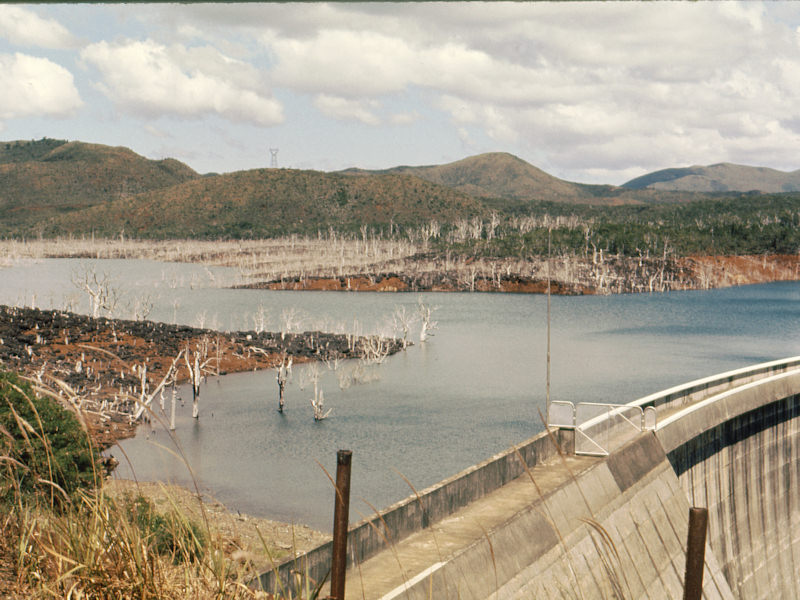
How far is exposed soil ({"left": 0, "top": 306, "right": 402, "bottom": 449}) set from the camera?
169ft

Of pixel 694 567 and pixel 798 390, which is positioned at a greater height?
pixel 694 567

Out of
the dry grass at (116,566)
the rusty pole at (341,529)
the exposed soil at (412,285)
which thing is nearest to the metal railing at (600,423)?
the dry grass at (116,566)

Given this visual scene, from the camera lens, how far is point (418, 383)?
5453 centimetres

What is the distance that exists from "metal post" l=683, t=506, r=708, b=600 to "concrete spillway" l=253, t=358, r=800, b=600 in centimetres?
547

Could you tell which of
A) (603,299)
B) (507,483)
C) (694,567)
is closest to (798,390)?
(507,483)

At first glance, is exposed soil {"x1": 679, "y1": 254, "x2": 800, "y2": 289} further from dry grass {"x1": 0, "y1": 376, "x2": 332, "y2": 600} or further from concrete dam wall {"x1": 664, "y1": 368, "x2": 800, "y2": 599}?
dry grass {"x1": 0, "y1": 376, "x2": 332, "y2": 600}

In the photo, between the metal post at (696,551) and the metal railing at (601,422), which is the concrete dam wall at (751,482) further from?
the metal post at (696,551)

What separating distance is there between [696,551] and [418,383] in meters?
51.8

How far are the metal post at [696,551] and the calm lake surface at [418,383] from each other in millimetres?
2178

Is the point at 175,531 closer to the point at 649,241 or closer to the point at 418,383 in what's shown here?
the point at 418,383

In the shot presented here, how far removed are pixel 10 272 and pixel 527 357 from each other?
383 feet

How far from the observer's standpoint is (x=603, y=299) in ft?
382

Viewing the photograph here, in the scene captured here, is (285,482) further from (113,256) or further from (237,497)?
(113,256)

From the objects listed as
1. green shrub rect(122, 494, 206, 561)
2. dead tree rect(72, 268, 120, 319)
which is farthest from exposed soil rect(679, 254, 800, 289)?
green shrub rect(122, 494, 206, 561)
